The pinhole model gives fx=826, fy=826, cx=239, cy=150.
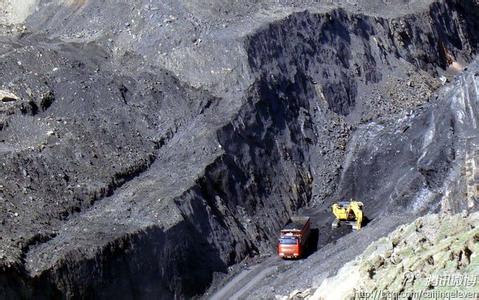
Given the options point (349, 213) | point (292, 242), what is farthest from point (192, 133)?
point (349, 213)

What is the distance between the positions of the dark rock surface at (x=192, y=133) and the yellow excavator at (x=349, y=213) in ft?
4.17

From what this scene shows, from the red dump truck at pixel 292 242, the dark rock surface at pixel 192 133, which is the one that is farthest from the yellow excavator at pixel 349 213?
the red dump truck at pixel 292 242

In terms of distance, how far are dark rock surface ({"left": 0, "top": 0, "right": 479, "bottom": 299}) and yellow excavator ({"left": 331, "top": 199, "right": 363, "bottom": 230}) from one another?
4.17ft

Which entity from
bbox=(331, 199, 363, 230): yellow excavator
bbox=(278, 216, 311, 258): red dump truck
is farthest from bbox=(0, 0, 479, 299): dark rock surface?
bbox=(278, 216, 311, 258): red dump truck

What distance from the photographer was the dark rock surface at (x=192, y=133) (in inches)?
1028

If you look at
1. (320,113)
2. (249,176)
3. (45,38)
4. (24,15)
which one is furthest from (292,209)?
(24,15)

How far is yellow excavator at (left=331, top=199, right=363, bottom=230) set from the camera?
30.1 m

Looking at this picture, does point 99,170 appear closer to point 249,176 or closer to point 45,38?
point 249,176

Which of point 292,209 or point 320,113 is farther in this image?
point 320,113

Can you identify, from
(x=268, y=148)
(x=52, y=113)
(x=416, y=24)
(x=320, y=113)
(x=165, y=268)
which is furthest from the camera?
(x=416, y=24)

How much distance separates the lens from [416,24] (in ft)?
144

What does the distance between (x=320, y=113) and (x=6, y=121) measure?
1390 centimetres

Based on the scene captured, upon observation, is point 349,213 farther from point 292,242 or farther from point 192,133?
point 192,133

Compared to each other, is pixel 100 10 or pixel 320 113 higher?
pixel 100 10
